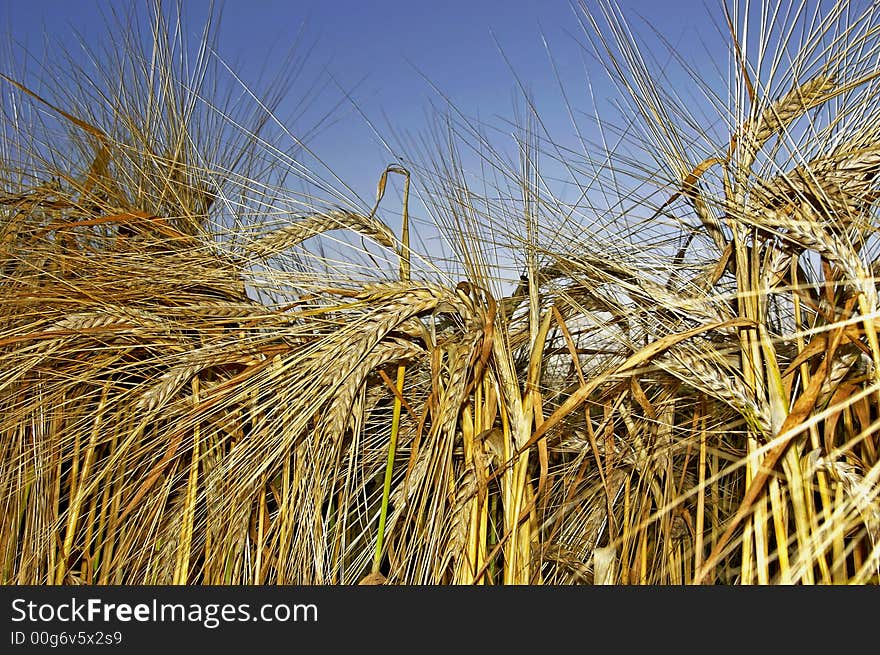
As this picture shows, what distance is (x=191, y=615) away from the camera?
3.19 feet

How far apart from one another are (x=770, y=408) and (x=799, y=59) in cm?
43

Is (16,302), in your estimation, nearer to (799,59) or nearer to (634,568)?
(634,568)

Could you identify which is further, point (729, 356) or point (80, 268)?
point (80, 268)

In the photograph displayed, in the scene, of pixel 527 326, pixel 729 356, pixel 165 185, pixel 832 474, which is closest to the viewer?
pixel 832 474

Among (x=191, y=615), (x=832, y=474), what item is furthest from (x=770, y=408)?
(x=191, y=615)

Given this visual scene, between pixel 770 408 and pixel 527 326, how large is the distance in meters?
0.40

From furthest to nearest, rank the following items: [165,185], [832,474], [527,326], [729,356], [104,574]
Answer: [165,185] → [104,574] → [527,326] → [729,356] → [832,474]

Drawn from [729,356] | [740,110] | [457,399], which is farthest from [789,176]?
[457,399]

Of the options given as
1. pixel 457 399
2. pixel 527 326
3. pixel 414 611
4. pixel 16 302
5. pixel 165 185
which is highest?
pixel 165 185

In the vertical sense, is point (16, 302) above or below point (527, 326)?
above

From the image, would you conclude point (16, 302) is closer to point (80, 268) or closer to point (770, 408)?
point (80, 268)

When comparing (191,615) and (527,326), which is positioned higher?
(527,326)

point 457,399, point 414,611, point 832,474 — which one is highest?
point 457,399

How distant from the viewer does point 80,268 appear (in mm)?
1237
